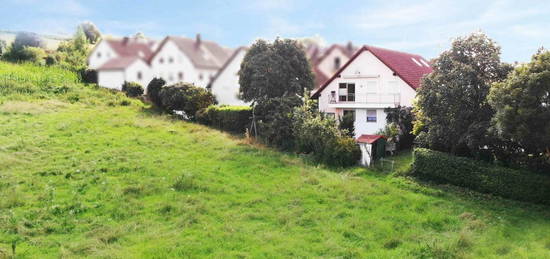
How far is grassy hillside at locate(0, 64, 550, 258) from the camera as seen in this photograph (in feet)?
41.2

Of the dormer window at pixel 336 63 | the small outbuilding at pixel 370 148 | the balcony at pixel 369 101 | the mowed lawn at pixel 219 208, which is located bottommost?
the mowed lawn at pixel 219 208

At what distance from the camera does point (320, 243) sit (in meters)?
13.0

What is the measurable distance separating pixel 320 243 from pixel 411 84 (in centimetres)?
1853

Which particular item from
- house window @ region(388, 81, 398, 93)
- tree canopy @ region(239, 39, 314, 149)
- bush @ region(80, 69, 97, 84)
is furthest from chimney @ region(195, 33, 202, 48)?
house window @ region(388, 81, 398, 93)

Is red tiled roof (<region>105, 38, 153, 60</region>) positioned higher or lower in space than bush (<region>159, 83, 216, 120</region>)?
higher

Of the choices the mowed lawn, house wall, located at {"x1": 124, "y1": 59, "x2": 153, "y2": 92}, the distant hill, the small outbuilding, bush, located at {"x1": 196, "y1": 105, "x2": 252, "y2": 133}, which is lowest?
the mowed lawn

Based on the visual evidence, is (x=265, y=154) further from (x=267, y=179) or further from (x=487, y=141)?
(x=487, y=141)

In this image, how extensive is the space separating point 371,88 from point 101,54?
1102 inches

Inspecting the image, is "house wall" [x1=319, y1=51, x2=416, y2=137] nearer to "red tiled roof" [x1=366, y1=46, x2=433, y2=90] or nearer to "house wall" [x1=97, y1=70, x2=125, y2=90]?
"red tiled roof" [x1=366, y1=46, x2=433, y2=90]

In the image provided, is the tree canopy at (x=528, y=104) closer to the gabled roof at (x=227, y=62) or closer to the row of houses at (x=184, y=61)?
the row of houses at (x=184, y=61)

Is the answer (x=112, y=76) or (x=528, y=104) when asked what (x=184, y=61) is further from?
(x=528, y=104)

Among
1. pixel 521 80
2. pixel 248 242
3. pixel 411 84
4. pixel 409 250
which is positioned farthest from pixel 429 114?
pixel 248 242

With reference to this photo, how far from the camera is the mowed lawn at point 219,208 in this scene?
12.6 m

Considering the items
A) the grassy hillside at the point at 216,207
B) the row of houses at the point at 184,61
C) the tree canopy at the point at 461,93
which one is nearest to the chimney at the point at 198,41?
the row of houses at the point at 184,61
